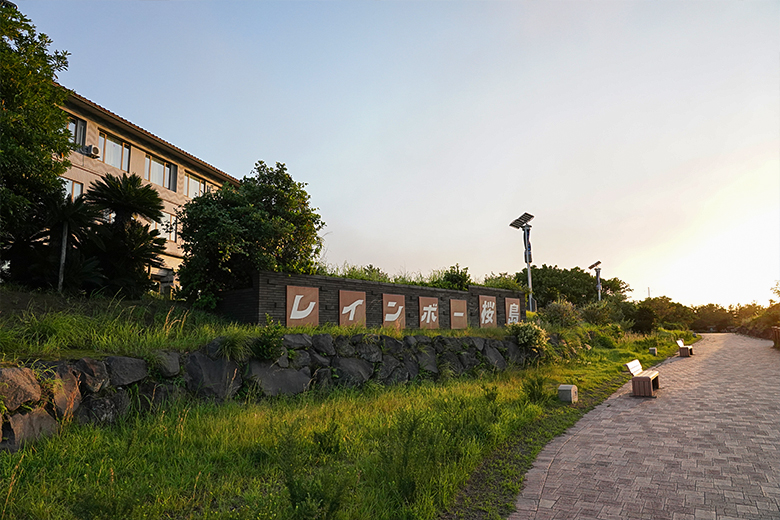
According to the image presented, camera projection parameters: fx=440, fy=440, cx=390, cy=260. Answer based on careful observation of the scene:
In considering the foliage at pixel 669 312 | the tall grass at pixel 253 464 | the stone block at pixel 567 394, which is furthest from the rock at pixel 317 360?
the foliage at pixel 669 312

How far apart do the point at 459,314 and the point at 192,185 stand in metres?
20.2

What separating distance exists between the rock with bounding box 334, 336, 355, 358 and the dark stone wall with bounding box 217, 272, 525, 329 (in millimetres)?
1575

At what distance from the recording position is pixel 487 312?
57.4 ft

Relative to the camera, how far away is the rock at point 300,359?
29.6 feet

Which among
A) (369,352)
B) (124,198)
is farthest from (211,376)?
(124,198)

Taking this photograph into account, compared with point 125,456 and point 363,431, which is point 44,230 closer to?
point 125,456

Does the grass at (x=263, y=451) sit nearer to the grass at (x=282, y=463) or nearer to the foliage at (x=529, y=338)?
the grass at (x=282, y=463)

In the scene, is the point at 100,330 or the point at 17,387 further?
the point at 100,330

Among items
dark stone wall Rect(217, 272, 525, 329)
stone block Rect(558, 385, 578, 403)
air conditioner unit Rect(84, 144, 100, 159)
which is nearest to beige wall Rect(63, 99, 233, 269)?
air conditioner unit Rect(84, 144, 100, 159)

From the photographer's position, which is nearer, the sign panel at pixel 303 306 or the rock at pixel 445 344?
the sign panel at pixel 303 306

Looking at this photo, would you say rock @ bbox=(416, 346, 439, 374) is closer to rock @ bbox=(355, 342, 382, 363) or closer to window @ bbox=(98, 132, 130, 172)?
rock @ bbox=(355, 342, 382, 363)

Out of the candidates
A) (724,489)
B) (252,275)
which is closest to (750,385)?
(724,489)

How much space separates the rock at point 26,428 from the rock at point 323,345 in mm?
4918

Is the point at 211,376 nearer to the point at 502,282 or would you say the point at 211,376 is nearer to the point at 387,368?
the point at 387,368
